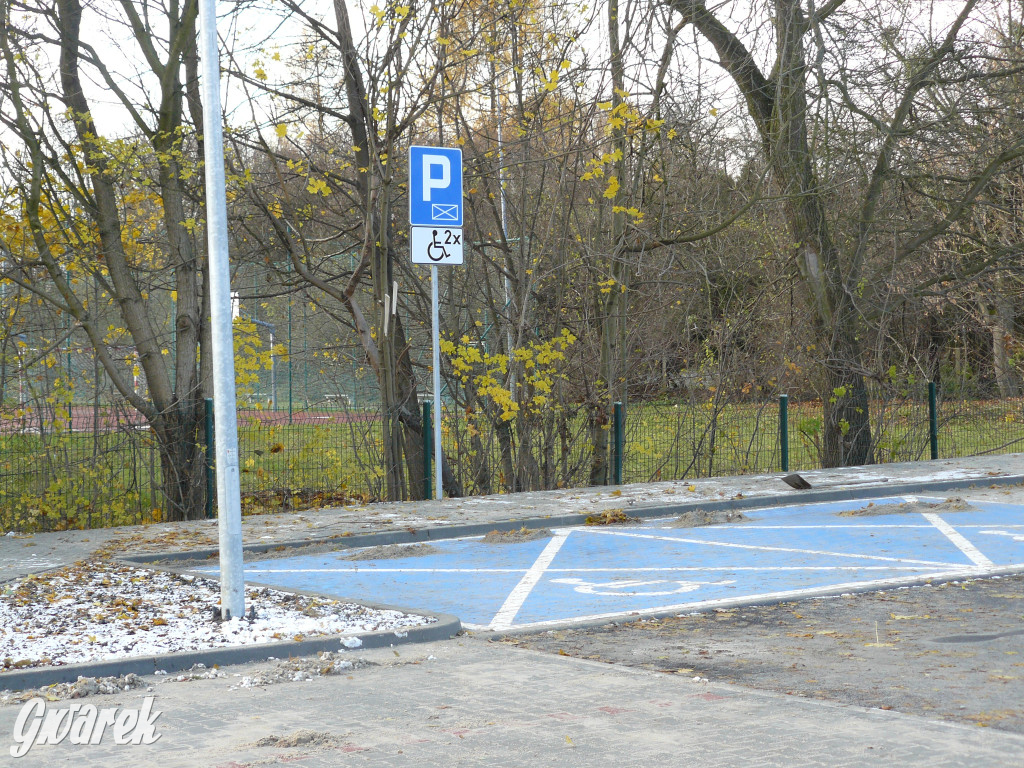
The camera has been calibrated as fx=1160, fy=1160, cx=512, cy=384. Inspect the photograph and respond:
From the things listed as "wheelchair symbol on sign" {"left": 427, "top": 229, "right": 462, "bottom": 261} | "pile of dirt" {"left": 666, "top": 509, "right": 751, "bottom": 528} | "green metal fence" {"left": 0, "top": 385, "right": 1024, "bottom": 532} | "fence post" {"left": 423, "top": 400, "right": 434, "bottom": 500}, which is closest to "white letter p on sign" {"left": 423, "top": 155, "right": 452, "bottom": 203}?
"wheelchair symbol on sign" {"left": 427, "top": 229, "right": 462, "bottom": 261}

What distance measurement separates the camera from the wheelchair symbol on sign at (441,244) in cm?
1383

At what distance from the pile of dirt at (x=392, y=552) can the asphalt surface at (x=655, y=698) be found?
370cm

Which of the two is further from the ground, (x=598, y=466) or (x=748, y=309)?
(x=748, y=309)

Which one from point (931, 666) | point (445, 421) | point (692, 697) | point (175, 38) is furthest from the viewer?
point (445, 421)

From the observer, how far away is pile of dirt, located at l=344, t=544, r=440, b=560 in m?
11.1

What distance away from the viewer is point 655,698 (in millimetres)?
5742

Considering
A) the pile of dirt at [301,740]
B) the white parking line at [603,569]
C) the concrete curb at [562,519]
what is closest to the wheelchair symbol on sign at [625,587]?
the white parking line at [603,569]

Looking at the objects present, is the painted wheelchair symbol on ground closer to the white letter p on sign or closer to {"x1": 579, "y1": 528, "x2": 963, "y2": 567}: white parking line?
{"x1": 579, "y1": 528, "x2": 963, "y2": 567}: white parking line

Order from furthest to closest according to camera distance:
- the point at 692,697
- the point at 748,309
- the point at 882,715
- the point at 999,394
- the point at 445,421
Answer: the point at 999,394
the point at 748,309
the point at 445,421
the point at 692,697
the point at 882,715

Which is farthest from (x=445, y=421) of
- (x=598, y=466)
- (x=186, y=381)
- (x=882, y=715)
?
(x=882, y=715)

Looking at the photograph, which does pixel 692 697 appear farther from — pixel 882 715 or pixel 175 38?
pixel 175 38

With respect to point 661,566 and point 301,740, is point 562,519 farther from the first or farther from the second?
point 301,740

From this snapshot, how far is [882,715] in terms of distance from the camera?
5270 millimetres

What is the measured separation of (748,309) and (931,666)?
43.8 ft
